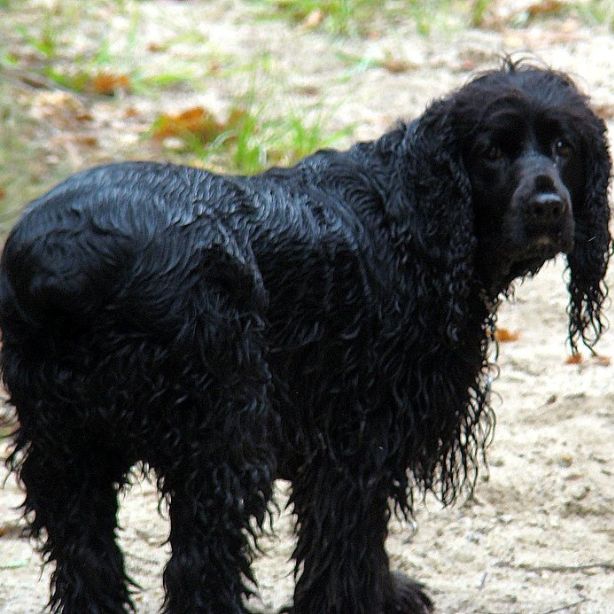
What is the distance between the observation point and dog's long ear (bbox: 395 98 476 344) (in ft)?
11.3

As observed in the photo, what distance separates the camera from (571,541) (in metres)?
4.34

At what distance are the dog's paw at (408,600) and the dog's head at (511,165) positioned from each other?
3.48 feet

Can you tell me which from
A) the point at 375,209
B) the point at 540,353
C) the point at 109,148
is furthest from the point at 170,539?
the point at 109,148

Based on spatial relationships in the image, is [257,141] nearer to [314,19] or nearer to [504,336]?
[314,19]

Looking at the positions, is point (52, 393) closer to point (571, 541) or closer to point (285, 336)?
point (285, 336)

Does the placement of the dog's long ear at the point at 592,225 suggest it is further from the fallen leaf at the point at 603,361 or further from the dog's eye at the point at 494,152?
the fallen leaf at the point at 603,361

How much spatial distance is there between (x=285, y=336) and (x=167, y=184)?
53 cm

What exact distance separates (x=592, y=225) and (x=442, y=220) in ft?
1.70

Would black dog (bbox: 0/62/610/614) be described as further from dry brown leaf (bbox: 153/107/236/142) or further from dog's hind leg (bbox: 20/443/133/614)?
dry brown leaf (bbox: 153/107/236/142)

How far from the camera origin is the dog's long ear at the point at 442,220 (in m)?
3.45

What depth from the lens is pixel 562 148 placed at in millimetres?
3533

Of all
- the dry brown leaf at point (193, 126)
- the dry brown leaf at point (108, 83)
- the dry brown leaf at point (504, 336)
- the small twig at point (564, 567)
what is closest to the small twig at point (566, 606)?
the small twig at point (564, 567)

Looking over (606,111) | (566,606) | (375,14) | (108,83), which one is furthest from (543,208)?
(375,14)

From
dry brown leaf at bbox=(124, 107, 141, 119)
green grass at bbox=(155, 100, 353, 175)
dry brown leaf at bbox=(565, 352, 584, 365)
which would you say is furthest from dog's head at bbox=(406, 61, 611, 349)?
dry brown leaf at bbox=(124, 107, 141, 119)
